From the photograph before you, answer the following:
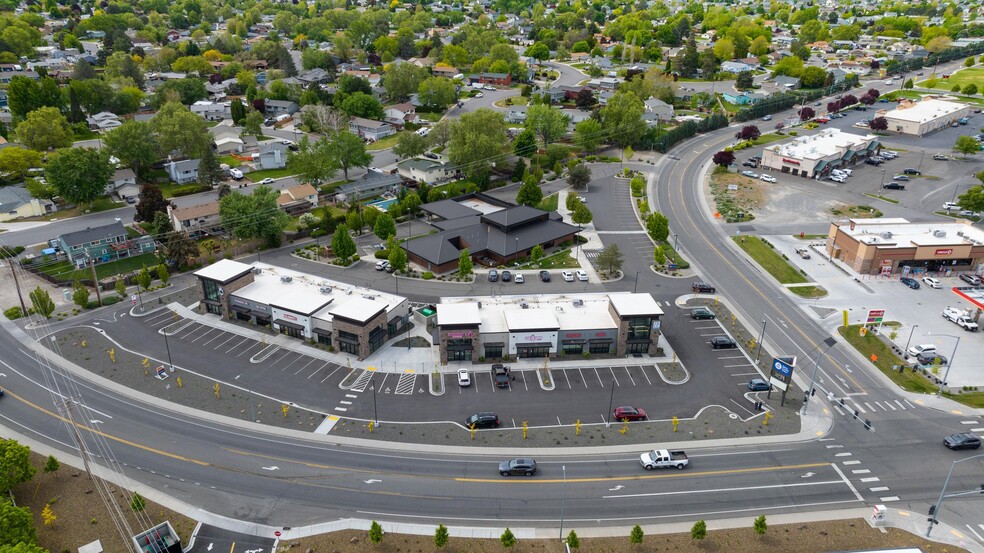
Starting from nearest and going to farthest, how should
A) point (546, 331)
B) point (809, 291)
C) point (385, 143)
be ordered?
point (546, 331)
point (809, 291)
point (385, 143)

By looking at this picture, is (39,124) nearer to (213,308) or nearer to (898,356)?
(213,308)

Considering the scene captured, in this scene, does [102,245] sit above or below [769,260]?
above

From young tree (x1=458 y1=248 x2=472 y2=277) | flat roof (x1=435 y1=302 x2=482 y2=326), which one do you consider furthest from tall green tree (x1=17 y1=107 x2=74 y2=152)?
flat roof (x1=435 y1=302 x2=482 y2=326)

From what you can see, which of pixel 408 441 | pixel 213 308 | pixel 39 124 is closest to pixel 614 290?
pixel 408 441

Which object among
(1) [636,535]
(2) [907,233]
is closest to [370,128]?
(2) [907,233]

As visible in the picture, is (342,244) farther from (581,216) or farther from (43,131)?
(43,131)

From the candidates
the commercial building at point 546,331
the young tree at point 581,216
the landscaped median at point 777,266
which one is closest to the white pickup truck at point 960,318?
the landscaped median at point 777,266
